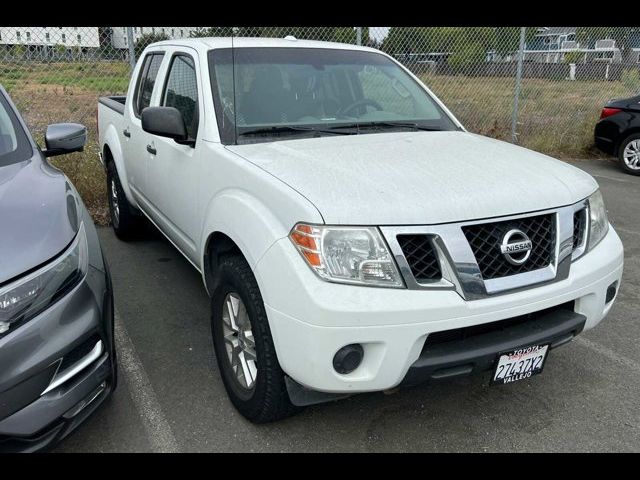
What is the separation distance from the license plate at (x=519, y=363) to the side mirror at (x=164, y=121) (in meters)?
2.01

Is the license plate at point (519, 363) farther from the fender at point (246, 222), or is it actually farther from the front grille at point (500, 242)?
the fender at point (246, 222)

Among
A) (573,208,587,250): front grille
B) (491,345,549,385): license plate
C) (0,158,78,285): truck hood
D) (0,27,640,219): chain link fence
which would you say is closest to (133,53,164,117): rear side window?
(0,27,640,219): chain link fence

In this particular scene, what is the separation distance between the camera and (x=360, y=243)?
207 centimetres

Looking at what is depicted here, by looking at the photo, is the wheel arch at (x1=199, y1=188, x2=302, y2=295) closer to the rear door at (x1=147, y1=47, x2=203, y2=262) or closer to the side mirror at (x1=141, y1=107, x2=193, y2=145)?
the rear door at (x1=147, y1=47, x2=203, y2=262)

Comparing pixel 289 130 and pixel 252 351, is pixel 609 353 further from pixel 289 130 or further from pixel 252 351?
pixel 289 130

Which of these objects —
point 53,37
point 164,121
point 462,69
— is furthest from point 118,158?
point 462,69

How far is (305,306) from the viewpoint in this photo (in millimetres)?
2016

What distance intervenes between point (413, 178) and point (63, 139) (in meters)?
2.18

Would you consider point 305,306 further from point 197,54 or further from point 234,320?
point 197,54

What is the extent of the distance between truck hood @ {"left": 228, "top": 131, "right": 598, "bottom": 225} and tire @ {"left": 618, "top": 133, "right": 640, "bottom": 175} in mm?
6514

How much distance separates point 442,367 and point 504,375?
1.22 ft

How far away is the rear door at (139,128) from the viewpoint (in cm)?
407

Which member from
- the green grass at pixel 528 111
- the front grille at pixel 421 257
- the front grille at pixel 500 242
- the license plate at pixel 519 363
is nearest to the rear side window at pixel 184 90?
the front grille at pixel 421 257
